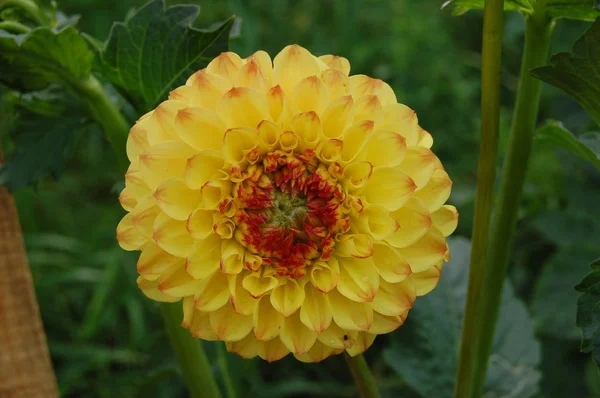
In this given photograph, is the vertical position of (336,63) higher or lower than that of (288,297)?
higher

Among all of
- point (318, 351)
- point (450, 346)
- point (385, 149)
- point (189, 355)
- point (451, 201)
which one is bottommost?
point (451, 201)

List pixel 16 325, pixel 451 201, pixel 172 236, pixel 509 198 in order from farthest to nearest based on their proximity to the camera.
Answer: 1. pixel 451 201
2. pixel 16 325
3. pixel 509 198
4. pixel 172 236

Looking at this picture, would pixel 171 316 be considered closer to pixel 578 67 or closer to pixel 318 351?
pixel 318 351

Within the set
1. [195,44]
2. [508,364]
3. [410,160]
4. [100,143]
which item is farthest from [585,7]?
[100,143]

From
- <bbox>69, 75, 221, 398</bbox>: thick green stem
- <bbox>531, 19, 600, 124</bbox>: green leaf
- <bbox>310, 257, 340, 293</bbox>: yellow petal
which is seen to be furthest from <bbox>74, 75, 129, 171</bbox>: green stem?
<bbox>531, 19, 600, 124</bbox>: green leaf

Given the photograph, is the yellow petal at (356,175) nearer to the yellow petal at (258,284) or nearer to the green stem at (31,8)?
the yellow petal at (258,284)

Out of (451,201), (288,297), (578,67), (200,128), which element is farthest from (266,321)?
(451,201)

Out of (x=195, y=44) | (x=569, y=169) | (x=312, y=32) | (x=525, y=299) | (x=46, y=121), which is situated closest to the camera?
(x=195, y=44)

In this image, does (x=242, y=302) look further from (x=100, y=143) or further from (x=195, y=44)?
(x=100, y=143)
